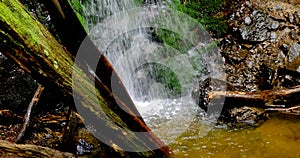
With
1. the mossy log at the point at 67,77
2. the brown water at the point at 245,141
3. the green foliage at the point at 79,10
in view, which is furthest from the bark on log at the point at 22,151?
the green foliage at the point at 79,10

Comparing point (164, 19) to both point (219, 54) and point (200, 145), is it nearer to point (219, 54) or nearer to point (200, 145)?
point (219, 54)

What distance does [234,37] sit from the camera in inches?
270

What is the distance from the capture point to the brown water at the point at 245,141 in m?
3.40

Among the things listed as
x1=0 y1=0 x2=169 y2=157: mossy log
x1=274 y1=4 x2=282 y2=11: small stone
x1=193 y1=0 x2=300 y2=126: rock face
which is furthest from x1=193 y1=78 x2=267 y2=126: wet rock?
x1=274 y1=4 x2=282 y2=11: small stone

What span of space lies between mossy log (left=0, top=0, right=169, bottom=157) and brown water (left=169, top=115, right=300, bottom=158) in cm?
56

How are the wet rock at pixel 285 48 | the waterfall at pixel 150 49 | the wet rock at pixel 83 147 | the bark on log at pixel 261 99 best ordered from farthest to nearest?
the waterfall at pixel 150 49
the wet rock at pixel 285 48
the bark on log at pixel 261 99
the wet rock at pixel 83 147

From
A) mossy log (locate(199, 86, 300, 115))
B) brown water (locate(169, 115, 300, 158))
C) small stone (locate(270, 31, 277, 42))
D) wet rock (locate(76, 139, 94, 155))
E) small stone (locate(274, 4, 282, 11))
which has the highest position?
small stone (locate(274, 4, 282, 11))

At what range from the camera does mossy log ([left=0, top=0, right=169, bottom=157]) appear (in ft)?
6.91

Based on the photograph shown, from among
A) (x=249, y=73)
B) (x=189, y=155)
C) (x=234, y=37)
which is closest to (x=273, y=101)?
(x=249, y=73)

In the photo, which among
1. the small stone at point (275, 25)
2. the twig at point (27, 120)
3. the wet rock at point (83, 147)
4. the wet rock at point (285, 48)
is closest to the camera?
the wet rock at point (83, 147)

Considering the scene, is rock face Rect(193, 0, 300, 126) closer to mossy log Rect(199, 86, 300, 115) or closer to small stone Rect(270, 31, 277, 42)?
small stone Rect(270, 31, 277, 42)

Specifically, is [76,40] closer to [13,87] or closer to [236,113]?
[13,87]

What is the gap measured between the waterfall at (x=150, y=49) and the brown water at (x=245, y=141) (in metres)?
1.96

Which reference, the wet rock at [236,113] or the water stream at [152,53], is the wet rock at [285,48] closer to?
the water stream at [152,53]
